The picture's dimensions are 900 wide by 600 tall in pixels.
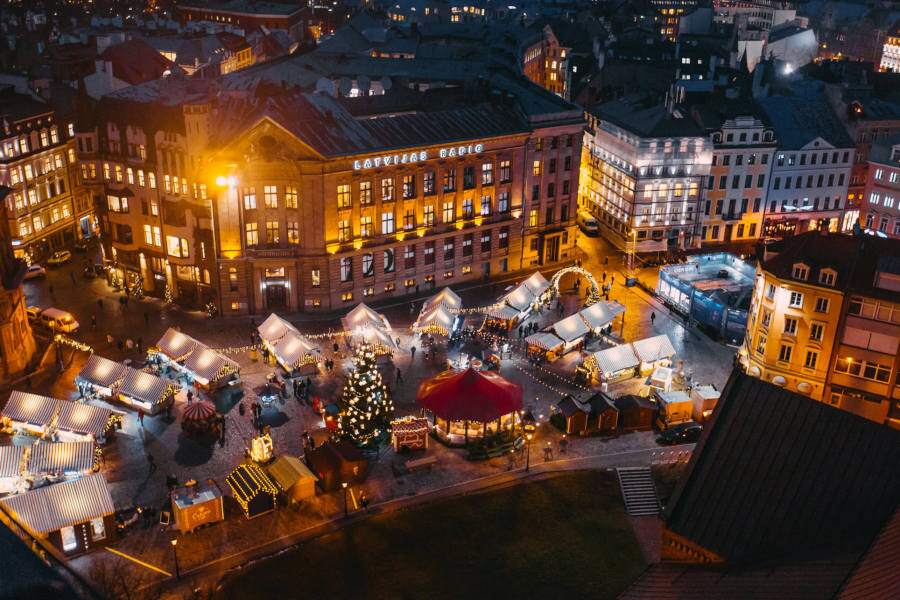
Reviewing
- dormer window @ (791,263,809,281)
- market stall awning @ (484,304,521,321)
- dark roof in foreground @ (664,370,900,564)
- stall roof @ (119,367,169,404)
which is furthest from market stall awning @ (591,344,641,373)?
stall roof @ (119,367,169,404)

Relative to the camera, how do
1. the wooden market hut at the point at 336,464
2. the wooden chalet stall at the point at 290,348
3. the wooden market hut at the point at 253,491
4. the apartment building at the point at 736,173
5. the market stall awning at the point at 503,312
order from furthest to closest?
the apartment building at the point at 736,173 → the market stall awning at the point at 503,312 → the wooden chalet stall at the point at 290,348 → the wooden market hut at the point at 336,464 → the wooden market hut at the point at 253,491

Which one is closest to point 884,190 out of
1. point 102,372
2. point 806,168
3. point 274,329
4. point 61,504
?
point 806,168

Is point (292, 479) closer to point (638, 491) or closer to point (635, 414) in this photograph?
point (638, 491)

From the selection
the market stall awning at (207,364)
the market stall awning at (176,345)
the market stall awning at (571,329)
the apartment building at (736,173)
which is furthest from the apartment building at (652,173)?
the market stall awning at (176,345)

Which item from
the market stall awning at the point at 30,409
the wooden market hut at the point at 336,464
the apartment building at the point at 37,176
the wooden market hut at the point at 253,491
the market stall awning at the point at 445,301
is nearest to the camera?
the wooden market hut at the point at 253,491

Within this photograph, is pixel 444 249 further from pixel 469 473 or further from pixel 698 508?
pixel 698 508

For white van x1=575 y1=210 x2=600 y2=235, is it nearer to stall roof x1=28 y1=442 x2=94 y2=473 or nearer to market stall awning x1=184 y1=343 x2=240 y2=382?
market stall awning x1=184 y1=343 x2=240 y2=382

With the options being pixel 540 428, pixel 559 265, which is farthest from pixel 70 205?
pixel 540 428

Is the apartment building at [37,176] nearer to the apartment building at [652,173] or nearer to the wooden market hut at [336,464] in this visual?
the wooden market hut at [336,464]

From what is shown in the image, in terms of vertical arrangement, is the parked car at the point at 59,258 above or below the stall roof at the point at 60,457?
below
